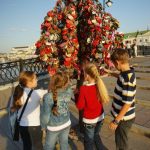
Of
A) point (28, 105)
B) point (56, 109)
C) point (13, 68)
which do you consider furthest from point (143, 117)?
point (13, 68)

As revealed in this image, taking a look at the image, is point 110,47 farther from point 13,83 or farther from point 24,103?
point 13,83

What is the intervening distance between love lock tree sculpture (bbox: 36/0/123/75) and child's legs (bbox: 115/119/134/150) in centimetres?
147

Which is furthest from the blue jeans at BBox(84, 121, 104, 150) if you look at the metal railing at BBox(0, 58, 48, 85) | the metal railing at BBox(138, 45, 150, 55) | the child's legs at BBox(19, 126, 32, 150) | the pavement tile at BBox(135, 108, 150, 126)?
the metal railing at BBox(138, 45, 150, 55)

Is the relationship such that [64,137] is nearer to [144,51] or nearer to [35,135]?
[35,135]

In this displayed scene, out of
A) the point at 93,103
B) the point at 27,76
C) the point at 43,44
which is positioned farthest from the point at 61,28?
the point at 93,103

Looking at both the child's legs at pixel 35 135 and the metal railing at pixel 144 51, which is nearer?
the child's legs at pixel 35 135

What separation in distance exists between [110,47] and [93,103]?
1.42 meters

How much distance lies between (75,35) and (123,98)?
1.68m

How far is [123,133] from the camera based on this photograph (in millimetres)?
3303

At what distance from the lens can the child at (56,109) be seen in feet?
10.1

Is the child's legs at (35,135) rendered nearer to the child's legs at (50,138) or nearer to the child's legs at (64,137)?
the child's legs at (50,138)

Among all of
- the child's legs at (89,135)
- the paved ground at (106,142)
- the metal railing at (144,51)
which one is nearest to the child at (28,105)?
the child's legs at (89,135)

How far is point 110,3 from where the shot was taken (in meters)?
4.55

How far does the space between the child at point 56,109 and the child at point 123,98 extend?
735 mm
